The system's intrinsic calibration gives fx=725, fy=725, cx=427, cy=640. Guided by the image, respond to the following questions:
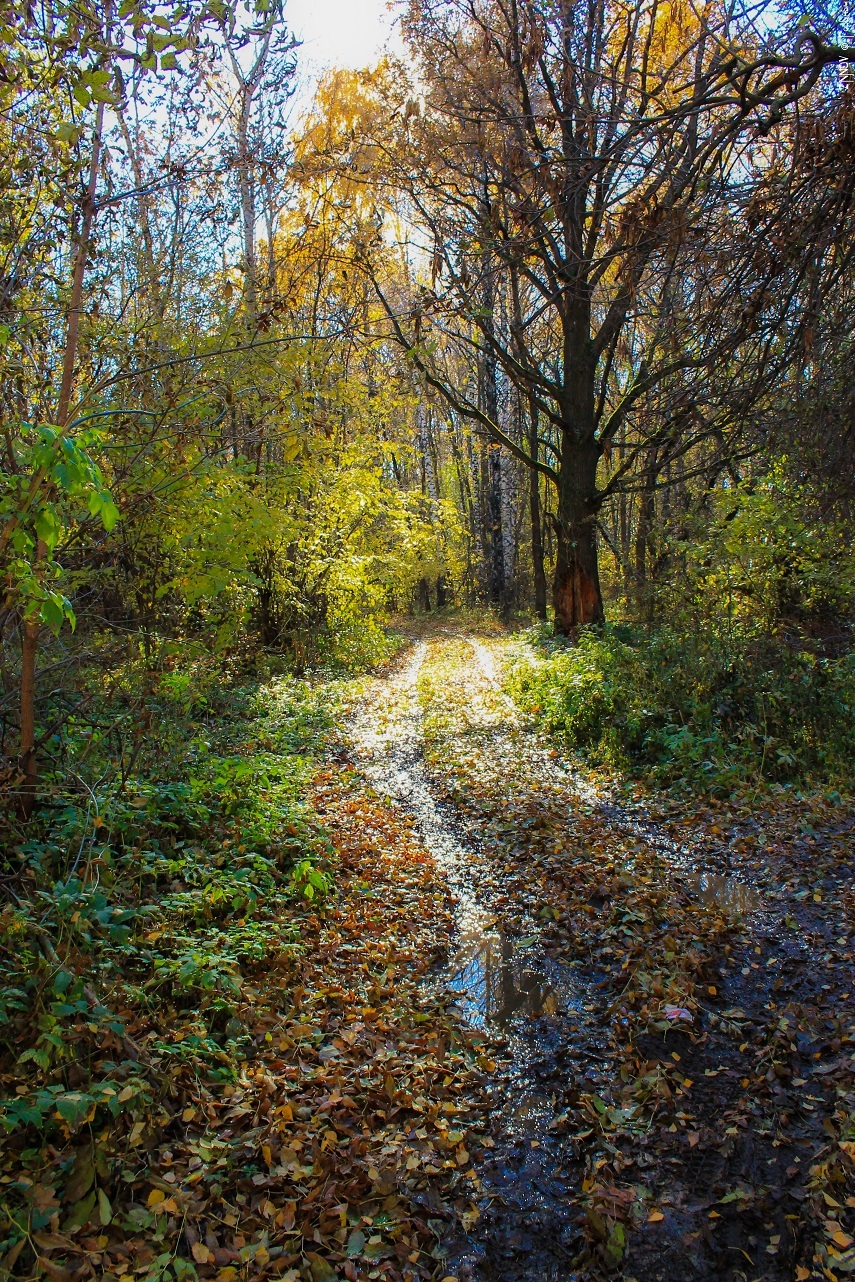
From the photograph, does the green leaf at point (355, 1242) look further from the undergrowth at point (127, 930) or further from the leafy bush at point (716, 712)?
the leafy bush at point (716, 712)

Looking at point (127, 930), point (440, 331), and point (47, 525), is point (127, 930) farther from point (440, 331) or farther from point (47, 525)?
point (440, 331)

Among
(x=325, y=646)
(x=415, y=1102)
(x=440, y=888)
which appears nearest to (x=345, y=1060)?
(x=415, y=1102)

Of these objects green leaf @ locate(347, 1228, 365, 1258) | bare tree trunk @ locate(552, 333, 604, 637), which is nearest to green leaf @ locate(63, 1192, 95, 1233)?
green leaf @ locate(347, 1228, 365, 1258)

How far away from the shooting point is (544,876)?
601cm

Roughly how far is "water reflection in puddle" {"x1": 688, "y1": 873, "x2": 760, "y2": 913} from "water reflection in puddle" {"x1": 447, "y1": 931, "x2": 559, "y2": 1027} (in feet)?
5.01

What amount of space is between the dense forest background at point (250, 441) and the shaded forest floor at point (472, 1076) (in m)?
0.07

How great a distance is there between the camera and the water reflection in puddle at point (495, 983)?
4449 mm

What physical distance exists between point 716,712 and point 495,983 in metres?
5.02

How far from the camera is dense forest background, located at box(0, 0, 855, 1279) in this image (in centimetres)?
377

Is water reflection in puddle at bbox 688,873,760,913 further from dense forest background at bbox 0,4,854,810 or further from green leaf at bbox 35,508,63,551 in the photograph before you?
green leaf at bbox 35,508,63,551

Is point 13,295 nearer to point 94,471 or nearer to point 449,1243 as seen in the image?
point 94,471

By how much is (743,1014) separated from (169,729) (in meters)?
5.50

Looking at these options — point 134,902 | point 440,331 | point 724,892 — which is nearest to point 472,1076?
point 134,902

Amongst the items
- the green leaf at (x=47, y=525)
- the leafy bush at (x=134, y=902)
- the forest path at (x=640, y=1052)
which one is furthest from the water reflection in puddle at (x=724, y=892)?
the green leaf at (x=47, y=525)
